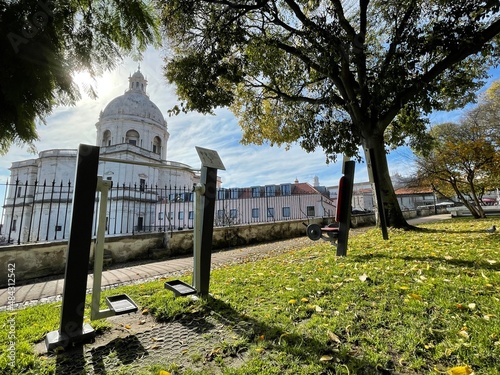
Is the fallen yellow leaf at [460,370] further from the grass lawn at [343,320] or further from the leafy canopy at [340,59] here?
the leafy canopy at [340,59]

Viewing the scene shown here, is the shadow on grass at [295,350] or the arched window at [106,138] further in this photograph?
the arched window at [106,138]

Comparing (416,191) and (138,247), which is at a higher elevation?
(416,191)

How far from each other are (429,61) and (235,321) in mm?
8806

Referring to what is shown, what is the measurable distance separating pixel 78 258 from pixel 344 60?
8.76 m

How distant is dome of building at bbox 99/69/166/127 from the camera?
47.5m

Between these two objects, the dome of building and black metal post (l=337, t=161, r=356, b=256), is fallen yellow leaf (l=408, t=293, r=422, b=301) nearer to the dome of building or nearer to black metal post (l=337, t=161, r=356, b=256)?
black metal post (l=337, t=161, r=356, b=256)

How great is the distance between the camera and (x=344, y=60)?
26.8 feet

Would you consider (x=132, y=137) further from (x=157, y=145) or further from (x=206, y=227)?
(x=206, y=227)

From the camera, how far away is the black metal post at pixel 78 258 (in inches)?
83.6

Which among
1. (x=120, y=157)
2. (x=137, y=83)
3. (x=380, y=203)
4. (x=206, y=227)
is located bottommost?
(x=206, y=227)

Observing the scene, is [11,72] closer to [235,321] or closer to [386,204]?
[235,321]

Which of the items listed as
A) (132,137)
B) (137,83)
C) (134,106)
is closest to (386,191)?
(132,137)

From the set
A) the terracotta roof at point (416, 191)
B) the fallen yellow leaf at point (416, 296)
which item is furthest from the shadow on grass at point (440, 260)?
the terracotta roof at point (416, 191)

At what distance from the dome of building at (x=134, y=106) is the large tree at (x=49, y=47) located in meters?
48.7
